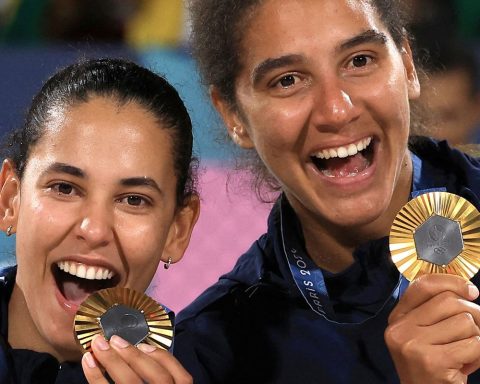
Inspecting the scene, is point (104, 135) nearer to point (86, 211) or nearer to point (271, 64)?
point (86, 211)

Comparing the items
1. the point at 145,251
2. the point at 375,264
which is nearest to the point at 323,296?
the point at 375,264

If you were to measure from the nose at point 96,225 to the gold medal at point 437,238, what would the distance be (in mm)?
615

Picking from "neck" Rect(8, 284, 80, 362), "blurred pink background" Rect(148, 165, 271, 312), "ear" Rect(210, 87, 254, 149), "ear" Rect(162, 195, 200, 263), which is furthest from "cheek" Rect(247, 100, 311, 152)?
"blurred pink background" Rect(148, 165, 271, 312)

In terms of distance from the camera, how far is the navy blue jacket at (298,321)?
2635 mm

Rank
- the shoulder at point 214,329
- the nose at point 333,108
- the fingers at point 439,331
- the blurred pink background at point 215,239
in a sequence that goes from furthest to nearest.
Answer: the blurred pink background at point 215,239 → the shoulder at point 214,329 → the nose at point 333,108 → the fingers at point 439,331

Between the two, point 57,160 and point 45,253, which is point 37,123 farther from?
point 45,253

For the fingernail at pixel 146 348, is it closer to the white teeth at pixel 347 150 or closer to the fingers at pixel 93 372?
the fingers at pixel 93 372

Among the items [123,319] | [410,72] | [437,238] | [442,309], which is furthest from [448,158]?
[123,319]

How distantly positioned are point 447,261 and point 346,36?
0.62m

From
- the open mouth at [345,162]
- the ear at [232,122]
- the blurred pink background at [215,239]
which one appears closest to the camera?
the open mouth at [345,162]

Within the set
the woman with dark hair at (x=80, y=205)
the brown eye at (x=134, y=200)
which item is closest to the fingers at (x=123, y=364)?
the woman with dark hair at (x=80, y=205)

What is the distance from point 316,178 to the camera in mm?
2592

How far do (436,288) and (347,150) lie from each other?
512 millimetres

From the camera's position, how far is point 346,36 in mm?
2512
